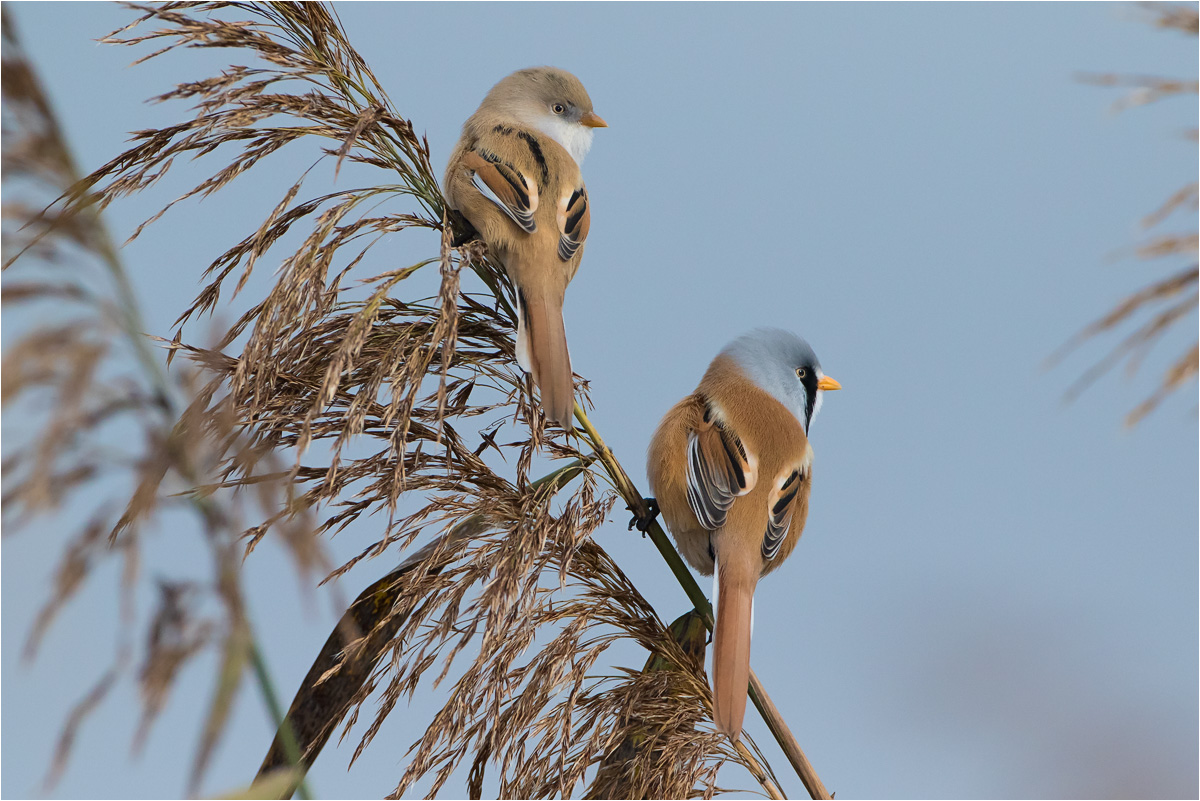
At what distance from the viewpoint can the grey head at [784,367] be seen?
3705 millimetres

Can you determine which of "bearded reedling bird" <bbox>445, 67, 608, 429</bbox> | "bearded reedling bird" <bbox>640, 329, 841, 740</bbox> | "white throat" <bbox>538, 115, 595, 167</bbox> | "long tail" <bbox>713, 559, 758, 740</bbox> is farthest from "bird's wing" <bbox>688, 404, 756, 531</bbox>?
"white throat" <bbox>538, 115, 595, 167</bbox>

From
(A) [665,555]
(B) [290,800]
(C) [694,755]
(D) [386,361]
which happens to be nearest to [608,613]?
(A) [665,555]

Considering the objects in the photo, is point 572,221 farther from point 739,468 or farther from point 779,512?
point 779,512

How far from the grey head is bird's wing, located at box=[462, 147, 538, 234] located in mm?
1087

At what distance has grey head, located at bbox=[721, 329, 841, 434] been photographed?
3.71 m

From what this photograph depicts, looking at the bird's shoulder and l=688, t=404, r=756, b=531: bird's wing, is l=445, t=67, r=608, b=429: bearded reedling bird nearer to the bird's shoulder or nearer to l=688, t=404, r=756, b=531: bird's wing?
the bird's shoulder

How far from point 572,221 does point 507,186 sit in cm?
22

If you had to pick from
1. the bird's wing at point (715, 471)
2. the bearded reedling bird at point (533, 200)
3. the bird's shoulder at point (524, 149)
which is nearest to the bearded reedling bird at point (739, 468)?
the bird's wing at point (715, 471)

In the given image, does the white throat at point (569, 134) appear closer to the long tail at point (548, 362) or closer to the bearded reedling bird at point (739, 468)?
the bearded reedling bird at point (739, 468)

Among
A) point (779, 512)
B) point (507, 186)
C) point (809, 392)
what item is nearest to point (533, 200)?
point (507, 186)

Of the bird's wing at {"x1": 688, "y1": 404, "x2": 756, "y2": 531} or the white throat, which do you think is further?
the white throat

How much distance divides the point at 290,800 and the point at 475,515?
33.6 inches

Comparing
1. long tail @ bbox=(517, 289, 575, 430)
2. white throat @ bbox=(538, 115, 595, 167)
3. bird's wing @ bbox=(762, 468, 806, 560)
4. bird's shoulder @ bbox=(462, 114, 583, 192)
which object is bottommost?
Answer: long tail @ bbox=(517, 289, 575, 430)

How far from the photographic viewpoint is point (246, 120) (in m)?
2.06
